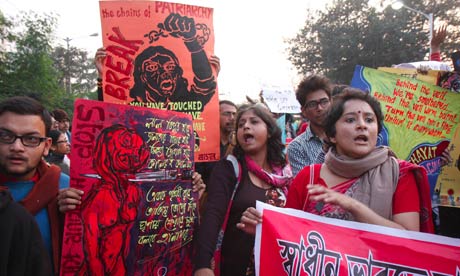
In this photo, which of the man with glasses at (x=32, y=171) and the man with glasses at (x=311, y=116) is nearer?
the man with glasses at (x=32, y=171)

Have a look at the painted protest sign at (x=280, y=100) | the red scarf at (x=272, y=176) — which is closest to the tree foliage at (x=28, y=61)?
the painted protest sign at (x=280, y=100)

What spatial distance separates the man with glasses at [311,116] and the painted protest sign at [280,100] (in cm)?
409

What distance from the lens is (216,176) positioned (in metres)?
2.46

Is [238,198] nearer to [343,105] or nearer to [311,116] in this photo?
[343,105]

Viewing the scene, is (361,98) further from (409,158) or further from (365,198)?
(409,158)

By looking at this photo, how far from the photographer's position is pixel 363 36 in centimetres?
2172

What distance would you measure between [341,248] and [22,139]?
164 cm

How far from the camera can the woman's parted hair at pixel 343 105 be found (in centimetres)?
212

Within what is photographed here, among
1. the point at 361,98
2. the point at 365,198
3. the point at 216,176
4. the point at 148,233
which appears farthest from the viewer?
the point at 216,176

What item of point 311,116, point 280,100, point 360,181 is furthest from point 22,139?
point 280,100

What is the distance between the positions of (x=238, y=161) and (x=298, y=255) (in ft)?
2.65

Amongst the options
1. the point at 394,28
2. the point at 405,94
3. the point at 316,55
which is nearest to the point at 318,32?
the point at 316,55

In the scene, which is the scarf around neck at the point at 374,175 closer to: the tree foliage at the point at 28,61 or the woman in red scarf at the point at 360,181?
the woman in red scarf at the point at 360,181

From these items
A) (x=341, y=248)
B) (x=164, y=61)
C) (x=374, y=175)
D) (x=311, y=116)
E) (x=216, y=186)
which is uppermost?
(x=164, y=61)
